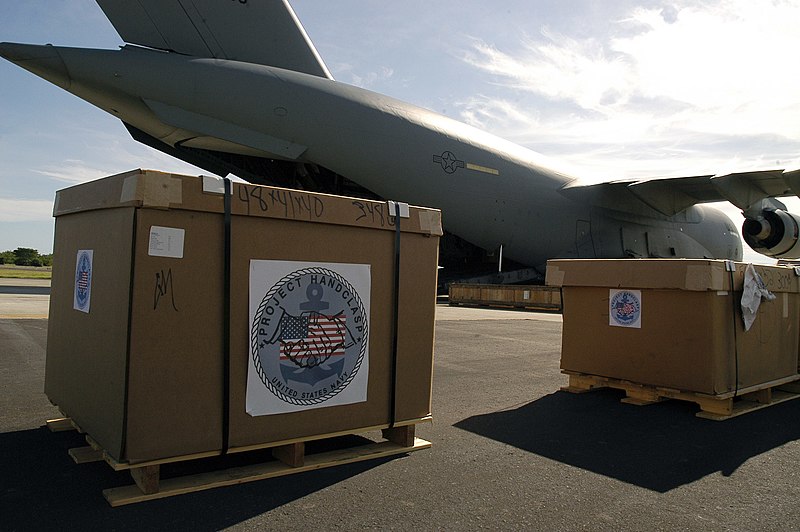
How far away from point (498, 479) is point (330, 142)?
40.3 feet

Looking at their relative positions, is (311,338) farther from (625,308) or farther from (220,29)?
(220,29)

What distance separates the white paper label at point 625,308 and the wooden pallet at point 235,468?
2800 mm

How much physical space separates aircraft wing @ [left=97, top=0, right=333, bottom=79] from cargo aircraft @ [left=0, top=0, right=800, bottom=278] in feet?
0.09

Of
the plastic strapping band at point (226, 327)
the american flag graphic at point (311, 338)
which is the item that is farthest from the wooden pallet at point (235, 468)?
the american flag graphic at point (311, 338)

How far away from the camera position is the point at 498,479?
3.57 meters

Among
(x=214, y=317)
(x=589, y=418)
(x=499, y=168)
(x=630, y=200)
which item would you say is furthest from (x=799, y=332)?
(x=630, y=200)

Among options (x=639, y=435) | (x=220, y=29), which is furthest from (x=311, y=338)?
(x=220, y=29)

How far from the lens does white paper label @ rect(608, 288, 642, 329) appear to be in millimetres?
5914

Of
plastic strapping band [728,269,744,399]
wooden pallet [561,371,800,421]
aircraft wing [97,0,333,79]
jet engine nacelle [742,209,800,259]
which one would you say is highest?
aircraft wing [97,0,333,79]

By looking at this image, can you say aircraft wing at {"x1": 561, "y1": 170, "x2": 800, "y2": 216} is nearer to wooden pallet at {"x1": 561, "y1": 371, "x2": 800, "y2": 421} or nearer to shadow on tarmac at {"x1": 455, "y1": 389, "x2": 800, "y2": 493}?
wooden pallet at {"x1": 561, "y1": 371, "x2": 800, "y2": 421}

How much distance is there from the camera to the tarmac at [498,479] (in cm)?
292

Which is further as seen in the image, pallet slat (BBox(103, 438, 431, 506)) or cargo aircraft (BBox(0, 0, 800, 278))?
cargo aircraft (BBox(0, 0, 800, 278))

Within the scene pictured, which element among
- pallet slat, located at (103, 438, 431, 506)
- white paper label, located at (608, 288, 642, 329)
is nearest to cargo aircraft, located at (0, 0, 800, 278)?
white paper label, located at (608, 288, 642, 329)

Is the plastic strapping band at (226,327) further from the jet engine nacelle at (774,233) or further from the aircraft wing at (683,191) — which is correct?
the jet engine nacelle at (774,233)
